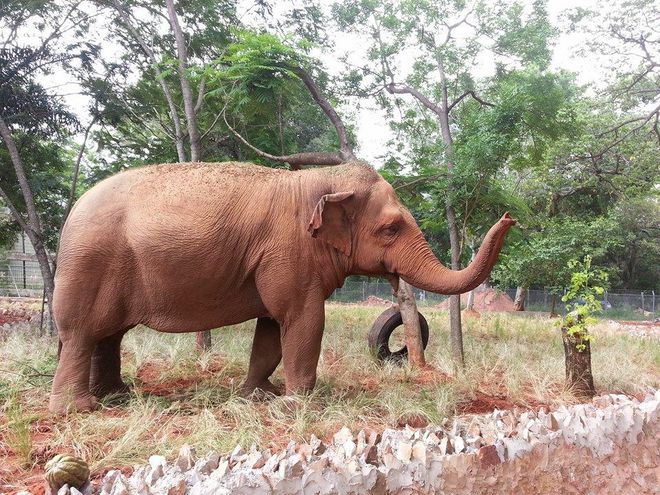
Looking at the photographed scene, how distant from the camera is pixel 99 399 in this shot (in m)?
4.09

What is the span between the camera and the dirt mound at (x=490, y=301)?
25.6 meters

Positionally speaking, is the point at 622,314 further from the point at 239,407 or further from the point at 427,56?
the point at 239,407

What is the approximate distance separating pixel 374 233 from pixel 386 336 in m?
3.84

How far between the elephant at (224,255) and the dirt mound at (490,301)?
22.0m

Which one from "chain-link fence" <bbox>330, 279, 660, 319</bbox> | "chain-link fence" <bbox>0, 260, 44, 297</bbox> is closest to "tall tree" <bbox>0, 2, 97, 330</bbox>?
"chain-link fence" <bbox>0, 260, 44, 297</bbox>

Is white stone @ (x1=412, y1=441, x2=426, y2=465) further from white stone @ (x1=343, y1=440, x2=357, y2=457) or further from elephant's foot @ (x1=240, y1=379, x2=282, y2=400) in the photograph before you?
elephant's foot @ (x1=240, y1=379, x2=282, y2=400)

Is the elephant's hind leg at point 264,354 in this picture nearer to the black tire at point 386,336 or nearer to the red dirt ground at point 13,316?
the black tire at point 386,336

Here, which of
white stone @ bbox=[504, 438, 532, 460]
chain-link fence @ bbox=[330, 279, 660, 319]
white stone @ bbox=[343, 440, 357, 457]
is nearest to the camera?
white stone @ bbox=[343, 440, 357, 457]

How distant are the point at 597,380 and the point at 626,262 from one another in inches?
1029

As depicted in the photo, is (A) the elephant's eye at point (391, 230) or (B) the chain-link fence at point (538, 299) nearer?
(A) the elephant's eye at point (391, 230)

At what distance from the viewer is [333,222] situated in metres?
3.91

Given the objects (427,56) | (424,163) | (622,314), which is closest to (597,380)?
(424,163)

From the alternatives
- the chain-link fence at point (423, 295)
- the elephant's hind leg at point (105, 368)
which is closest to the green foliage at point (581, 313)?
the elephant's hind leg at point (105, 368)

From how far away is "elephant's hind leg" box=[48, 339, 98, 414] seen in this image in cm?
365
